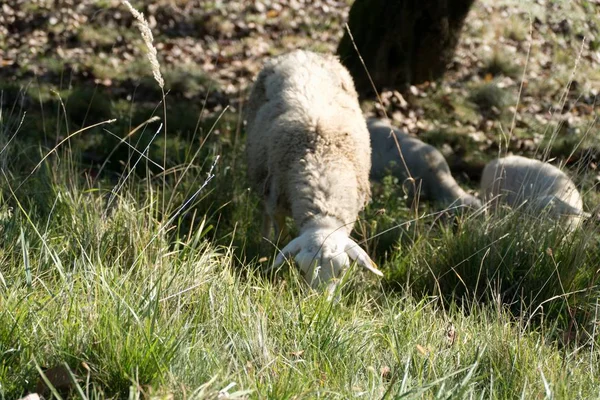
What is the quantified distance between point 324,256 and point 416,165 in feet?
9.84

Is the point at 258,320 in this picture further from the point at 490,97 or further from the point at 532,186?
the point at 490,97

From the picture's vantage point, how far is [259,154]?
5664 mm

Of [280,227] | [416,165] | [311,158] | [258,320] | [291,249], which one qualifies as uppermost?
[258,320]

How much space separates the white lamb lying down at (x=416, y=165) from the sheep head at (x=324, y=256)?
241cm

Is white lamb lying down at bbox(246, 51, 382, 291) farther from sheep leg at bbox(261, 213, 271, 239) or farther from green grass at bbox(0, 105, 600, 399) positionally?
green grass at bbox(0, 105, 600, 399)

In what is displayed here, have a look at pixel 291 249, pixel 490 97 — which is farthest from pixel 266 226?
pixel 490 97

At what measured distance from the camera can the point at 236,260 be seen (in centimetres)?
494

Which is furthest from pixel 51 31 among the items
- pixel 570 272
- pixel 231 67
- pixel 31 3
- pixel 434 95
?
pixel 570 272

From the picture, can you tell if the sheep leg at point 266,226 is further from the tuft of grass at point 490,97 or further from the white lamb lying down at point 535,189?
the tuft of grass at point 490,97

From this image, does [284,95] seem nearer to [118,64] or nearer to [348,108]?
[348,108]

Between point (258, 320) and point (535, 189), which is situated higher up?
point (258, 320)

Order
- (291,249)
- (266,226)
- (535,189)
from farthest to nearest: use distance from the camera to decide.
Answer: (266,226), (535,189), (291,249)

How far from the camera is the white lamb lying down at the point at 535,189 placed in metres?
5.20

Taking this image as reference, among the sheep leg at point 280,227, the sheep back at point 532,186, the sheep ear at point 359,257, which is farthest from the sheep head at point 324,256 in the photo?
the sheep back at point 532,186
